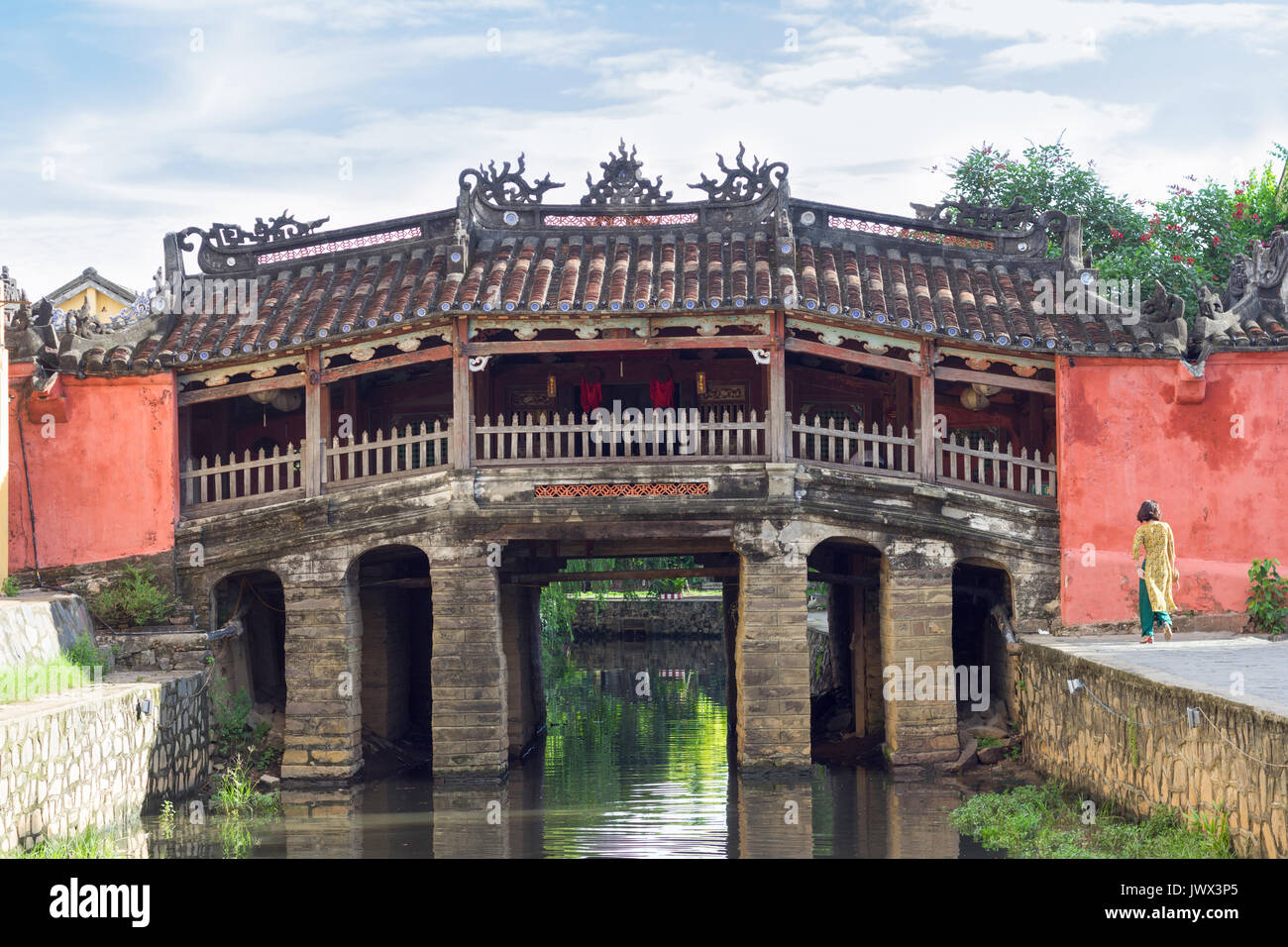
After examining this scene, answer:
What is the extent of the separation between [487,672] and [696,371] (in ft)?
16.8

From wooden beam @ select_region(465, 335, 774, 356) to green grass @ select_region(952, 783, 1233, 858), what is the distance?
5668 millimetres

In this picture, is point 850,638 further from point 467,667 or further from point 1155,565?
point 1155,565

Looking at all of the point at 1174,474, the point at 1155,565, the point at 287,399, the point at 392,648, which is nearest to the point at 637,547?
the point at 392,648

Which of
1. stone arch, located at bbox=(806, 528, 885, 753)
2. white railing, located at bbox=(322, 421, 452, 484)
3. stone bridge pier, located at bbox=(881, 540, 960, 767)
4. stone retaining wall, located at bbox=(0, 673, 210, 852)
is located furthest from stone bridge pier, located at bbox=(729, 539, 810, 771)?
stone retaining wall, located at bbox=(0, 673, 210, 852)

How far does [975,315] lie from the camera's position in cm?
1706

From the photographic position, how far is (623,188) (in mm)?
18172

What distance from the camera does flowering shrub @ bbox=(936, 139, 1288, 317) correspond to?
76.8 feet

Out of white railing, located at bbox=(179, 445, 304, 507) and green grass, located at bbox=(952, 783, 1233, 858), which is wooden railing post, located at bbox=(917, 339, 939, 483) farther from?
white railing, located at bbox=(179, 445, 304, 507)

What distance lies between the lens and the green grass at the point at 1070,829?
10.2 meters

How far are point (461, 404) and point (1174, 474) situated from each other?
27.2 feet

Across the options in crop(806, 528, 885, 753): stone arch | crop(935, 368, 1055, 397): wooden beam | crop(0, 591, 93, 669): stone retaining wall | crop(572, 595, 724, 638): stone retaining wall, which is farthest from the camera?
crop(572, 595, 724, 638): stone retaining wall
